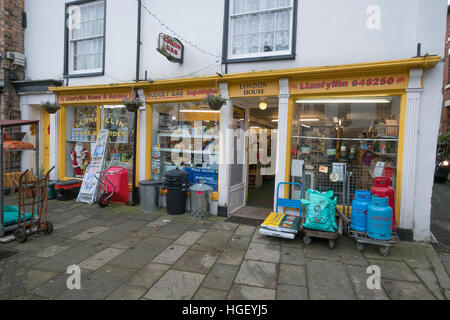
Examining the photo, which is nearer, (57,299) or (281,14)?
(57,299)

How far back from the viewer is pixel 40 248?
4816 mm

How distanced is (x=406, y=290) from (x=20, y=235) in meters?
6.41

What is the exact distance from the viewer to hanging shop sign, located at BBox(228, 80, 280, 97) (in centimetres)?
626

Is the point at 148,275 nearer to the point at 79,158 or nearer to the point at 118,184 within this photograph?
the point at 118,184

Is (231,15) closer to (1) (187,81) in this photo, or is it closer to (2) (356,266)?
(1) (187,81)

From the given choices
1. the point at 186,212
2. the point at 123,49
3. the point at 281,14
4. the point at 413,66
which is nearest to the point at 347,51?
the point at 413,66

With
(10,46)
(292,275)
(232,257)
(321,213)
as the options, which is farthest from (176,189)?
(10,46)

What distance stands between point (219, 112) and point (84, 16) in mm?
5769

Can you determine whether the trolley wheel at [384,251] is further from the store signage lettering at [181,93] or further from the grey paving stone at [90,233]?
the grey paving stone at [90,233]

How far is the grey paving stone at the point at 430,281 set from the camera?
3.53 m

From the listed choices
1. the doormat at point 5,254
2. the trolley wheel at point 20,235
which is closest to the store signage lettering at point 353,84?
the trolley wheel at point 20,235

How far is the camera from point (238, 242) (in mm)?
5211

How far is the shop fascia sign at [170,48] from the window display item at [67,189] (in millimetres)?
4974
